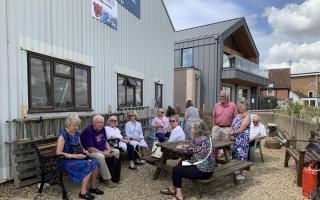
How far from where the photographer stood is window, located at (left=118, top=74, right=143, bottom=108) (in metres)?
8.16

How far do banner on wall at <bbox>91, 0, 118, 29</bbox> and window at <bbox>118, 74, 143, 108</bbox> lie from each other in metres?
1.64

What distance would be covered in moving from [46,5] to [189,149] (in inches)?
159

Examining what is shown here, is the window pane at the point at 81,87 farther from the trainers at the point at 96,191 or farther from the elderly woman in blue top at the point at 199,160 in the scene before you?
the elderly woman in blue top at the point at 199,160

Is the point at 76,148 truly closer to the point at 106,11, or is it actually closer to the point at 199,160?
the point at 199,160

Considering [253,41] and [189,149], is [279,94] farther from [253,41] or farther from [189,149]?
[189,149]

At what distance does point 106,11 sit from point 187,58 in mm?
10585

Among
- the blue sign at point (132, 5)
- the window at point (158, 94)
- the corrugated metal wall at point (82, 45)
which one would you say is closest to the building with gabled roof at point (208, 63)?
the corrugated metal wall at point (82, 45)

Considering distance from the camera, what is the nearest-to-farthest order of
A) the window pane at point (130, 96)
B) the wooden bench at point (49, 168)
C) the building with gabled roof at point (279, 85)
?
1. the wooden bench at point (49, 168)
2. the window pane at point (130, 96)
3. the building with gabled roof at point (279, 85)

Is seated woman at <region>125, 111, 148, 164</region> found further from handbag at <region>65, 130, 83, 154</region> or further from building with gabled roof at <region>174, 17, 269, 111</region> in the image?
building with gabled roof at <region>174, 17, 269, 111</region>

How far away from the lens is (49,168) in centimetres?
448

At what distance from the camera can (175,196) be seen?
13.8 feet

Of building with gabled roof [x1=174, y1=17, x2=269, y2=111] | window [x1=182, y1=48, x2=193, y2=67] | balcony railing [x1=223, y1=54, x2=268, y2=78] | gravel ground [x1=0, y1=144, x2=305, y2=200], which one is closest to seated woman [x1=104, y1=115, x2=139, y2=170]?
gravel ground [x1=0, y1=144, x2=305, y2=200]

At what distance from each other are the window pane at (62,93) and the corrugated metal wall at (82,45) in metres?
0.55

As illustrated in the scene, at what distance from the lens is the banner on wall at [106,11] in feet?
22.3
